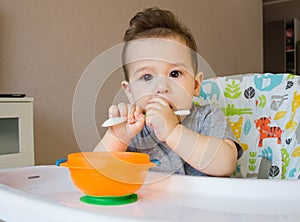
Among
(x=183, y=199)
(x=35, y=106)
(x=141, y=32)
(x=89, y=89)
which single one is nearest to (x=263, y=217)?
(x=183, y=199)

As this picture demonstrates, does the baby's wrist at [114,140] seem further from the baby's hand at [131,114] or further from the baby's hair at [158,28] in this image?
the baby's hair at [158,28]

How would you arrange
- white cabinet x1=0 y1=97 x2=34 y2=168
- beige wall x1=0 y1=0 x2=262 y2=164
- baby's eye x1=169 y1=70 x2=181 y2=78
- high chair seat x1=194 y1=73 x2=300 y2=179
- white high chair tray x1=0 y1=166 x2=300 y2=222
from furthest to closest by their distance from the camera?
beige wall x1=0 y1=0 x2=262 y2=164 < white cabinet x1=0 y1=97 x2=34 y2=168 < high chair seat x1=194 y1=73 x2=300 y2=179 < baby's eye x1=169 y1=70 x2=181 y2=78 < white high chair tray x1=0 y1=166 x2=300 y2=222

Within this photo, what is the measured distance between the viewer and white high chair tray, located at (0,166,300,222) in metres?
0.42

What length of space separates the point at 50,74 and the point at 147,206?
1444 mm

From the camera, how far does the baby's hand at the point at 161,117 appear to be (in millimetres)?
667

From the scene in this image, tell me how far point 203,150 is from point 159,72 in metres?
0.17

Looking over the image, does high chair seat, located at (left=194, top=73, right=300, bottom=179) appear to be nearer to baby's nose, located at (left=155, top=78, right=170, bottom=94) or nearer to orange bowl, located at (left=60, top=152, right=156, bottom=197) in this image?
baby's nose, located at (left=155, top=78, right=170, bottom=94)

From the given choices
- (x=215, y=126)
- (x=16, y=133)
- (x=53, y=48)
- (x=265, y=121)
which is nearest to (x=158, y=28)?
(x=215, y=126)

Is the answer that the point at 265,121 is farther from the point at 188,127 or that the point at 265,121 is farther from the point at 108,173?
the point at 108,173

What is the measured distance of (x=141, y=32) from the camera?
868mm

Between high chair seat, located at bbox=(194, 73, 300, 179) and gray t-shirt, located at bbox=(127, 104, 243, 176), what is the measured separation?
16cm

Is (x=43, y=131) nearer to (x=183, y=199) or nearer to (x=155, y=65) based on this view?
(x=155, y=65)

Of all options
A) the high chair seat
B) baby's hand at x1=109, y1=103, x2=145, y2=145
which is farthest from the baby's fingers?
the high chair seat

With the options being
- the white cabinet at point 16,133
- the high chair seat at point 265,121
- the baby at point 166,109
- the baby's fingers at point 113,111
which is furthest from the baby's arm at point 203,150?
the white cabinet at point 16,133
